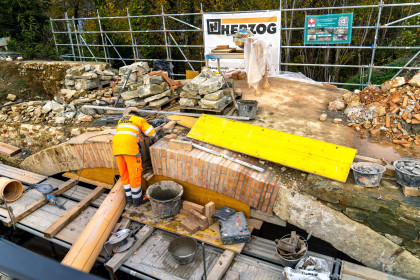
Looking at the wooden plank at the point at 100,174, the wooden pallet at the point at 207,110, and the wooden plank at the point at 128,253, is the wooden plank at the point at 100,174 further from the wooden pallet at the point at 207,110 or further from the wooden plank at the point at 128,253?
the wooden pallet at the point at 207,110

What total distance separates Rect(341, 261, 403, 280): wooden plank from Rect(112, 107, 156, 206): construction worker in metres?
3.48

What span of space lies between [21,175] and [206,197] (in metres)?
4.41

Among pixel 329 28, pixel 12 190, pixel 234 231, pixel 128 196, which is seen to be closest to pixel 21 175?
pixel 12 190

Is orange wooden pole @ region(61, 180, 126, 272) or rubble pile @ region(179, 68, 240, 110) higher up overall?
rubble pile @ region(179, 68, 240, 110)

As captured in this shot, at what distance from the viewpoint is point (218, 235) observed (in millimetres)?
4648

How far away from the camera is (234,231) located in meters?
4.48

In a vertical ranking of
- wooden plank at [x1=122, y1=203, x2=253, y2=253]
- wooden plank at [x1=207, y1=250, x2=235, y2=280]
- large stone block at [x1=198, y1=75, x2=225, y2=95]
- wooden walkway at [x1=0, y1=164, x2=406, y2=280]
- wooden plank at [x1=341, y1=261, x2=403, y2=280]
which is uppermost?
large stone block at [x1=198, y1=75, x2=225, y2=95]

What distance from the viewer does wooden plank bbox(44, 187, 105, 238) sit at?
16.3 feet

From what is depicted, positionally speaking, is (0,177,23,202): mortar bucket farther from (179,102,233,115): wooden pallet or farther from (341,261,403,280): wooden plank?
(341,261,403,280): wooden plank

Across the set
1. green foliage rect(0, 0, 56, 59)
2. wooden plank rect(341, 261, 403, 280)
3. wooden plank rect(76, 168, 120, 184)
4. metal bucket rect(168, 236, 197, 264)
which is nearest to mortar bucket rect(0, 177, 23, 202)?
wooden plank rect(76, 168, 120, 184)

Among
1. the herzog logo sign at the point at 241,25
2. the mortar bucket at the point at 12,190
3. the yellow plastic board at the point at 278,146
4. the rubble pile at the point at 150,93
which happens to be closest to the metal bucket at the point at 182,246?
the yellow plastic board at the point at 278,146

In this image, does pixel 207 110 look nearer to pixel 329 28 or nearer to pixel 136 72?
pixel 136 72

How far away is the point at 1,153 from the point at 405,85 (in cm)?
924

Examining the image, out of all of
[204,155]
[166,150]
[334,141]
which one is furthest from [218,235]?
[334,141]
